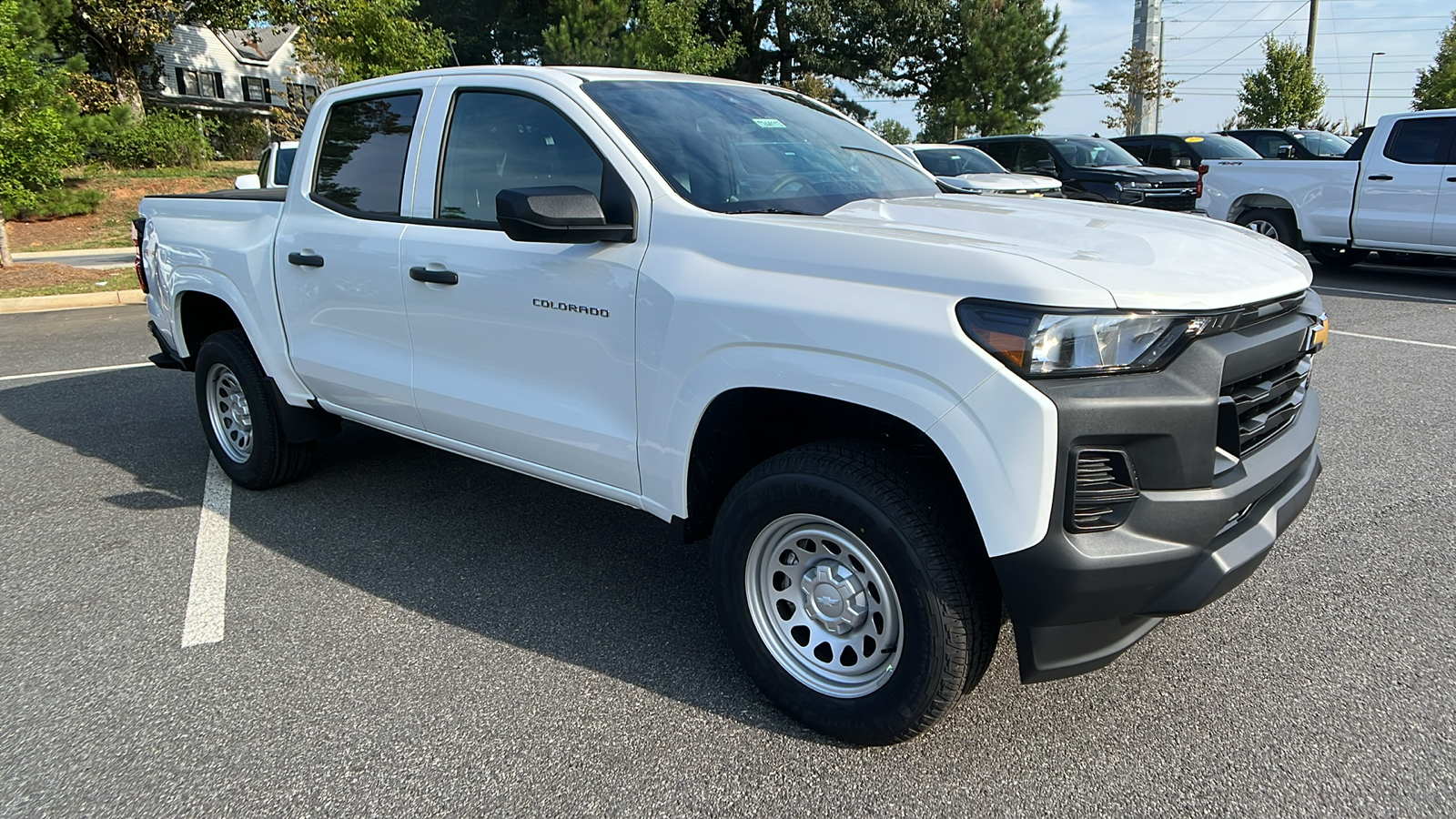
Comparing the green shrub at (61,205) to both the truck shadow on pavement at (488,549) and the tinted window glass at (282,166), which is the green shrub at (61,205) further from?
the truck shadow on pavement at (488,549)

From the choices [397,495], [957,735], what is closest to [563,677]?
[957,735]

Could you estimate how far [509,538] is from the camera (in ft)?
14.4

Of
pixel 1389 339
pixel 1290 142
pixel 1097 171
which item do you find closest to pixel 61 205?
pixel 1097 171

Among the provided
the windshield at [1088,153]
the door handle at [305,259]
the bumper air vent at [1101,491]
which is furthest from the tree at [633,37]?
the bumper air vent at [1101,491]

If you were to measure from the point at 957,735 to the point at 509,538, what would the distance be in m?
2.23

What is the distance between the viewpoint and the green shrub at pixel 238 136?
34.6 metres

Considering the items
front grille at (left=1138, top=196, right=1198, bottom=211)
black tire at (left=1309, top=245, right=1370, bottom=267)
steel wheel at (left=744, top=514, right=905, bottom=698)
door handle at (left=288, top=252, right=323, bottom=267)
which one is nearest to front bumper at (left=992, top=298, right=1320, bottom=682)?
steel wheel at (left=744, top=514, right=905, bottom=698)

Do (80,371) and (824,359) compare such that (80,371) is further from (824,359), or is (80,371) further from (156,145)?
(156,145)

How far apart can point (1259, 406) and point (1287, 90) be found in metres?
37.1

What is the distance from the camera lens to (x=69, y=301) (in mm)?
12008

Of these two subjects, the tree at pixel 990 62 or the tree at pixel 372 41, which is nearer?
the tree at pixel 372 41

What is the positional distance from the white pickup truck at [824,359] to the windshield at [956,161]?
402 inches

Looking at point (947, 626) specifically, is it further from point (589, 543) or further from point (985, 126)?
point (985, 126)

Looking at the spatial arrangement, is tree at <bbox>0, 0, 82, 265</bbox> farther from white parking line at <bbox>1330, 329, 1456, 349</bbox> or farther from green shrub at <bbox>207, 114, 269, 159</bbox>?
green shrub at <bbox>207, 114, 269, 159</bbox>
